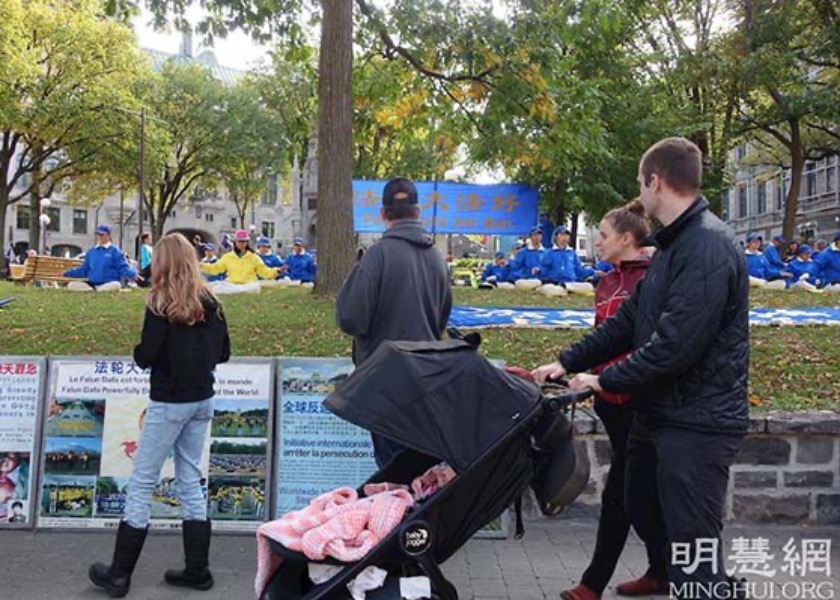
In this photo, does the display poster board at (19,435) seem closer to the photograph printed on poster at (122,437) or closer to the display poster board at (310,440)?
the photograph printed on poster at (122,437)

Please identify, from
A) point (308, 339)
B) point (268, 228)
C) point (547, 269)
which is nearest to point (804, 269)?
point (547, 269)

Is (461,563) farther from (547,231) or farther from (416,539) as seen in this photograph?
(547,231)

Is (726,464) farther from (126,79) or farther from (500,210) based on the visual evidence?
(126,79)

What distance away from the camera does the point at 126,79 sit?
37.1 metres

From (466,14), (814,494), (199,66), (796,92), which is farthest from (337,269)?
(199,66)

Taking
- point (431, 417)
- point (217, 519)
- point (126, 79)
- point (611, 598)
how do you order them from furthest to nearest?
point (126, 79)
point (217, 519)
point (611, 598)
point (431, 417)

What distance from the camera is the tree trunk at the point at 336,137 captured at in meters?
11.1

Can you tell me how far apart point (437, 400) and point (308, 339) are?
554 cm

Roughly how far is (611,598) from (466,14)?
911cm

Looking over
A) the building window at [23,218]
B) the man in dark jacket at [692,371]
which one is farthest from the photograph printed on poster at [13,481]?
the building window at [23,218]

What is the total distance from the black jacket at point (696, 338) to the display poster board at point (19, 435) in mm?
4078

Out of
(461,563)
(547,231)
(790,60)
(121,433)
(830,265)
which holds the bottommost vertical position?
(461,563)

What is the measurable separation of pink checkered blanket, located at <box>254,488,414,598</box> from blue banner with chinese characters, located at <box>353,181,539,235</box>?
19.1m

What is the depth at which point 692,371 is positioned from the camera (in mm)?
3279
